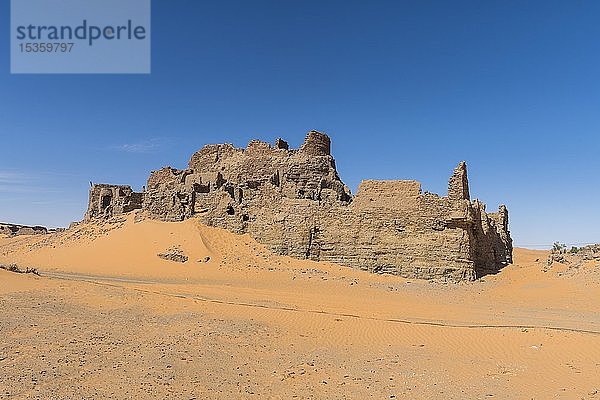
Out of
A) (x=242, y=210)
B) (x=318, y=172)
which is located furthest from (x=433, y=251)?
(x=242, y=210)

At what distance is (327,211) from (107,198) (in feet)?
73.4

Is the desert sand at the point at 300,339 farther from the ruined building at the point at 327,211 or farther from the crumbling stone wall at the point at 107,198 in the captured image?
the crumbling stone wall at the point at 107,198

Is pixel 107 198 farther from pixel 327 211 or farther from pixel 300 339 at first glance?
pixel 300 339

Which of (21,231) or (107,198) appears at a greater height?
(107,198)

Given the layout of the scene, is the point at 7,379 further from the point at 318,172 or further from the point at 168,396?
the point at 318,172

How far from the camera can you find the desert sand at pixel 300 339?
6938mm

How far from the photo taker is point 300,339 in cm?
980

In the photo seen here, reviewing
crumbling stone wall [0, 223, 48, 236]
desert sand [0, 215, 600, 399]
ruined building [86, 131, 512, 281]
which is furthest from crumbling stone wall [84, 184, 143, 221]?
desert sand [0, 215, 600, 399]

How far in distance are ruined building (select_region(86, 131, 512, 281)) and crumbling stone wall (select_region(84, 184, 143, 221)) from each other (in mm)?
4147

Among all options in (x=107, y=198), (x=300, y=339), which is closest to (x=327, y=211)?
(x=300, y=339)

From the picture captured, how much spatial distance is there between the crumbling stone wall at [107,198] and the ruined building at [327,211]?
13.6 feet

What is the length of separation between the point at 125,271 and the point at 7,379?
50.0ft

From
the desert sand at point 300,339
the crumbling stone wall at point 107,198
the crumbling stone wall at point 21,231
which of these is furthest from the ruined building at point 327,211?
the crumbling stone wall at point 21,231

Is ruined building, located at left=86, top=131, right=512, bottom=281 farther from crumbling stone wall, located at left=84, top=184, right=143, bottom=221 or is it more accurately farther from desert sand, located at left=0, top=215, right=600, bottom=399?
crumbling stone wall, located at left=84, top=184, right=143, bottom=221
